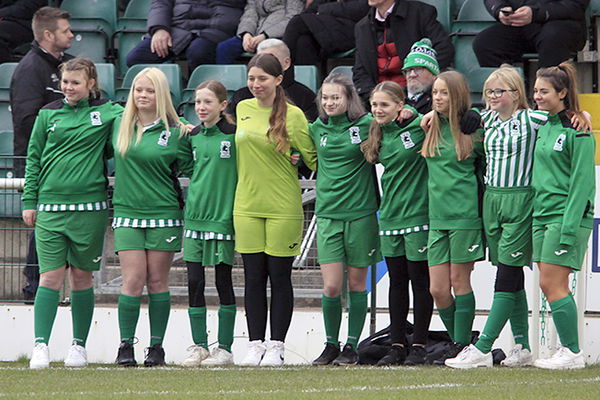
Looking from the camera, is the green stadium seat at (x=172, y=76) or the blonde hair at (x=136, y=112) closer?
the blonde hair at (x=136, y=112)

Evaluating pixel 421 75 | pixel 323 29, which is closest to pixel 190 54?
pixel 323 29

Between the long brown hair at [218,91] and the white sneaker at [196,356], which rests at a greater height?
the long brown hair at [218,91]

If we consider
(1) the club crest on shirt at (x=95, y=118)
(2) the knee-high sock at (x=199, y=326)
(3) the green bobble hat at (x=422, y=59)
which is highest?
(3) the green bobble hat at (x=422, y=59)

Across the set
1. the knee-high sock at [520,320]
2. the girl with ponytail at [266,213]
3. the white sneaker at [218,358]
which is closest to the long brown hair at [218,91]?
the girl with ponytail at [266,213]

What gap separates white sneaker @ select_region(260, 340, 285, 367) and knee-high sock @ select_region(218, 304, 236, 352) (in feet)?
1.17

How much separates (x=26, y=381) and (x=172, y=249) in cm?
134

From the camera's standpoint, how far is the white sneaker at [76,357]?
22.7 ft

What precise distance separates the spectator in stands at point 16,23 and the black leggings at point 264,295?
5172 millimetres

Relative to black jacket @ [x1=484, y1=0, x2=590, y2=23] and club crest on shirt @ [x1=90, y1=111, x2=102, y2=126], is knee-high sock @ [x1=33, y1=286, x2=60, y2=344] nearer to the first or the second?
club crest on shirt @ [x1=90, y1=111, x2=102, y2=126]

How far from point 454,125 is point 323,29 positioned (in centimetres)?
343

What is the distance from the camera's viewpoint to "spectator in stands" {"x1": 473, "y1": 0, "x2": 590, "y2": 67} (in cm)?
916

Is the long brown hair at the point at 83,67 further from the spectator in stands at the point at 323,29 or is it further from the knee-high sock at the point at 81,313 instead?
the spectator in stands at the point at 323,29

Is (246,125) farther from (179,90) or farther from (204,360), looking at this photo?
(179,90)

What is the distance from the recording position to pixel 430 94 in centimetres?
725
